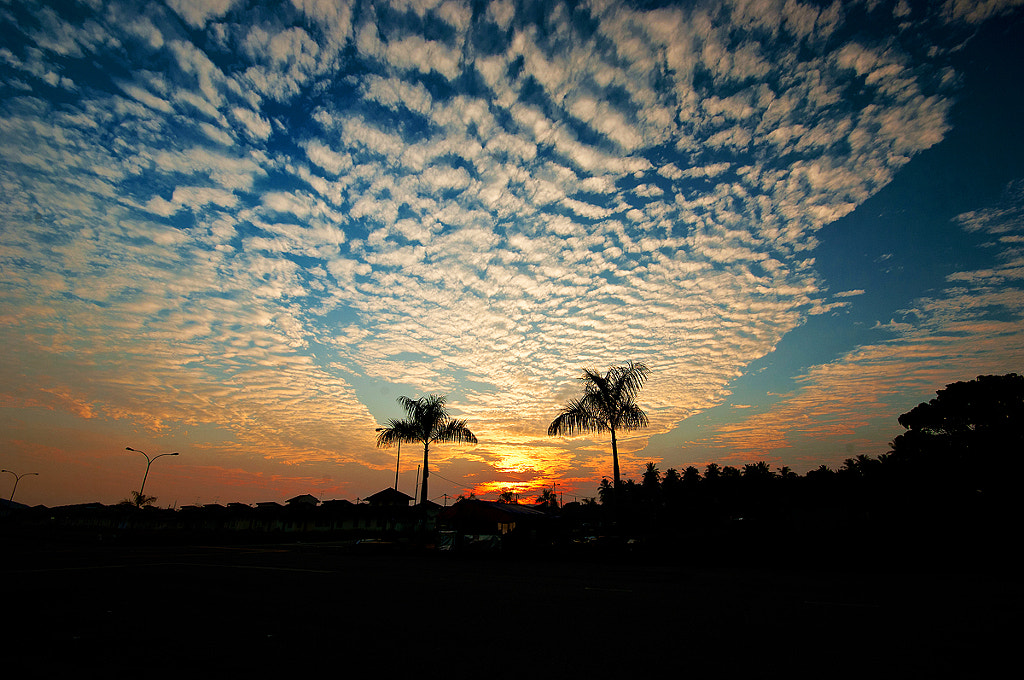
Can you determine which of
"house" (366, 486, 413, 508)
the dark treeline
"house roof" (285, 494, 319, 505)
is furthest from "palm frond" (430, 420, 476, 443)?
"house roof" (285, 494, 319, 505)

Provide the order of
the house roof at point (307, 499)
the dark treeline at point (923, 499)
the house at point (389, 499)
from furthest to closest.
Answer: the house roof at point (307, 499), the house at point (389, 499), the dark treeline at point (923, 499)

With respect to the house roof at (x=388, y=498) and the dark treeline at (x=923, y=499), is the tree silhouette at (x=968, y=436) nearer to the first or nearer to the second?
the dark treeline at (x=923, y=499)

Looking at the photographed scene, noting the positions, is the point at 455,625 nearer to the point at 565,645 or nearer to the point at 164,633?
the point at 565,645

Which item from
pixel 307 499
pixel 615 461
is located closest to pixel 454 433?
pixel 615 461

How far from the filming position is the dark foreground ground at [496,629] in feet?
16.5

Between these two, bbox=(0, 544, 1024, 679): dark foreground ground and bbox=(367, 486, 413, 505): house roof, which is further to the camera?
bbox=(367, 486, 413, 505): house roof

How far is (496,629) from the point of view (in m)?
7.05

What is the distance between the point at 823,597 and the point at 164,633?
41.1 ft

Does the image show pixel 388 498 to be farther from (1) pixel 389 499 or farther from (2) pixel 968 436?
(2) pixel 968 436

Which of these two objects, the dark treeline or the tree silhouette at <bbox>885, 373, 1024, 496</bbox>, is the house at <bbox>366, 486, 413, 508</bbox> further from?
the tree silhouette at <bbox>885, 373, 1024, 496</bbox>

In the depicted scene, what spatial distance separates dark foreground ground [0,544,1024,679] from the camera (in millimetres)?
5035

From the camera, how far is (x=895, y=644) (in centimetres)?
609

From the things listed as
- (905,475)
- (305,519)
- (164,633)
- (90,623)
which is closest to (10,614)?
(90,623)

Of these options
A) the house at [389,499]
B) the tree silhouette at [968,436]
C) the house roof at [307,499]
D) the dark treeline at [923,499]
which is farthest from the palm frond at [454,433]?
the house roof at [307,499]
